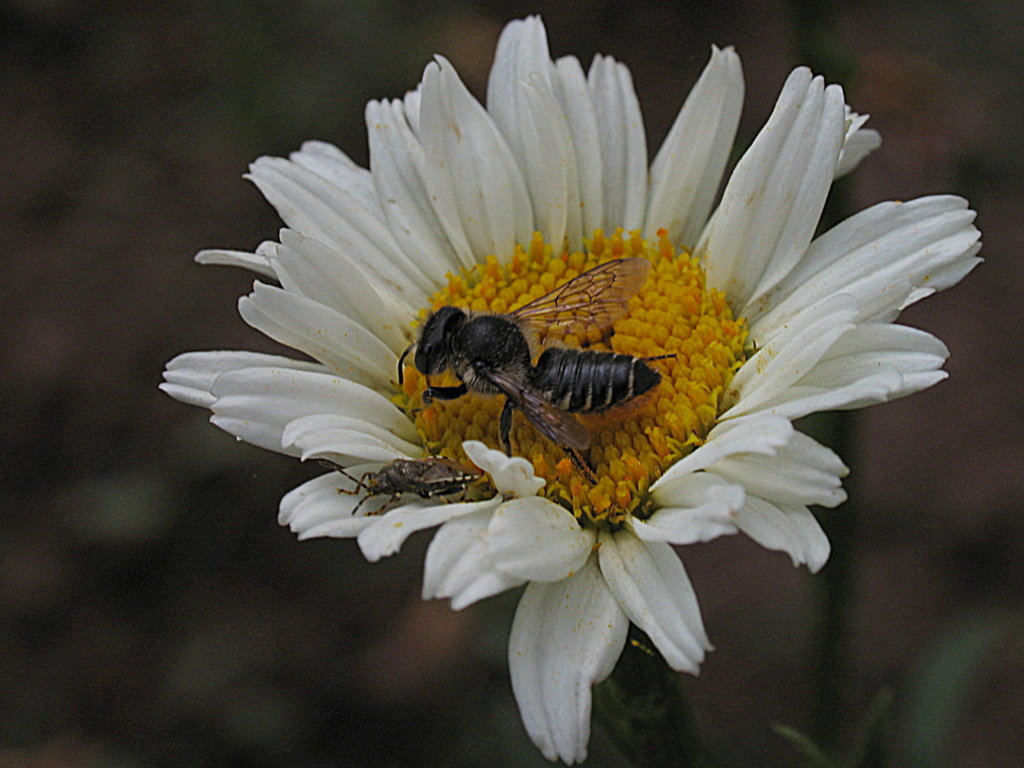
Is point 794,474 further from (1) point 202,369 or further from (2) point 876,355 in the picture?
(1) point 202,369

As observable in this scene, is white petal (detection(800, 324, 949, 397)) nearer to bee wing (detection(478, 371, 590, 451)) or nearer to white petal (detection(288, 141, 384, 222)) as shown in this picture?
bee wing (detection(478, 371, 590, 451))

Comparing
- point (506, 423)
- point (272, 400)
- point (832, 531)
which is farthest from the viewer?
point (832, 531)

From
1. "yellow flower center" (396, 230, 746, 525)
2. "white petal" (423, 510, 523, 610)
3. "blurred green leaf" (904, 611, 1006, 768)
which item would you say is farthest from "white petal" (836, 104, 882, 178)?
"blurred green leaf" (904, 611, 1006, 768)

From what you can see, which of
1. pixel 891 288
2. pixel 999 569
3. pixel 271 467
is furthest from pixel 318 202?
pixel 999 569

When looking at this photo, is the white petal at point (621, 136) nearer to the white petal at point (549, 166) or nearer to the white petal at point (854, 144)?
the white petal at point (549, 166)

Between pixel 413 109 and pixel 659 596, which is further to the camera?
pixel 413 109

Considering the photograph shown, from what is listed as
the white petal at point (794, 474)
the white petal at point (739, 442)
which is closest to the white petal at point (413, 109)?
the white petal at point (739, 442)

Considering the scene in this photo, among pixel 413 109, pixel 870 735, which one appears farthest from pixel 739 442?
pixel 413 109
